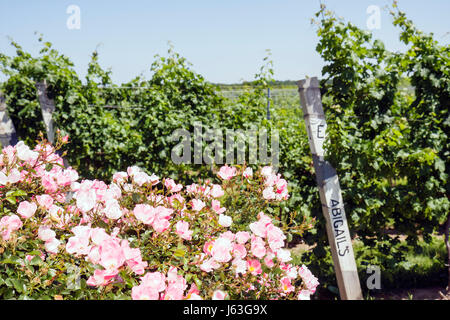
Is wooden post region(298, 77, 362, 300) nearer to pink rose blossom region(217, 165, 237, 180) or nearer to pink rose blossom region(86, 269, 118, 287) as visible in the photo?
pink rose blossom region(217, 165, 237, 180)

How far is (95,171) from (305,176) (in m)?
2.71

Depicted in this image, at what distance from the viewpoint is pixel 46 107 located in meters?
4.49

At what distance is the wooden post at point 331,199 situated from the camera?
295cm

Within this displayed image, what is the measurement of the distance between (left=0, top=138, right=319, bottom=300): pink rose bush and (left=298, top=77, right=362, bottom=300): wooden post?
166 cm

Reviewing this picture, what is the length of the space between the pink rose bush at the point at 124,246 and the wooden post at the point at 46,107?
338cm

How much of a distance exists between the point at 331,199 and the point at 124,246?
7.74 feet

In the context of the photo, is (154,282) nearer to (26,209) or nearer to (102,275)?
(102,275)

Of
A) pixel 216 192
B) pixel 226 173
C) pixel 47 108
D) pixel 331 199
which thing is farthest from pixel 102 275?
pixel 47 108

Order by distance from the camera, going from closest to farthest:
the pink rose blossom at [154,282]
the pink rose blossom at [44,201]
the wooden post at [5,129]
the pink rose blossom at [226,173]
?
the pink rose blossom at [154,282] → the pink rose blossom at [44,201] → the pink rose blossom at [226,173] → the wooden post at [5,129]

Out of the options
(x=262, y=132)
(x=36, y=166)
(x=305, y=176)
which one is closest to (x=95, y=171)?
(x=262, y=132)

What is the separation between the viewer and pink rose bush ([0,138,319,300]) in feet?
3.19

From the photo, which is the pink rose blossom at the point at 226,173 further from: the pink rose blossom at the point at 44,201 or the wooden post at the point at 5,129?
the wooden post at the point at 5,129

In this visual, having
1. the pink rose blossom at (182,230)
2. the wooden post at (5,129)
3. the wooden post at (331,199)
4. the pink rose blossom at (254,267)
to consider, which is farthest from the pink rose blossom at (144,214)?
the wooden post at (5,129)

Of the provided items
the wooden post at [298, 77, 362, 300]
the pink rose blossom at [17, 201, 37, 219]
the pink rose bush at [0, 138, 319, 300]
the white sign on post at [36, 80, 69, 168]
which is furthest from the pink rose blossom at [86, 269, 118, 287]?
the white sign on post at [36, 80, 69, 168]
